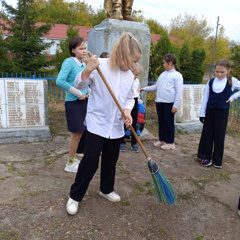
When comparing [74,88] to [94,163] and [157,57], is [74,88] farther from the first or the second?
[157,57]

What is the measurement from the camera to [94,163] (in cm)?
210

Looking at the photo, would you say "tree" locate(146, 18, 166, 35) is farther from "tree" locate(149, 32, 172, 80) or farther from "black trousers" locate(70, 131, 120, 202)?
"black trousers" locate(70, 131, 120, 202)

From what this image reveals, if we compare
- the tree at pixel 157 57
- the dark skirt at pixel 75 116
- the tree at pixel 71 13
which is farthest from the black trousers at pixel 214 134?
the tree at pixel 71 13

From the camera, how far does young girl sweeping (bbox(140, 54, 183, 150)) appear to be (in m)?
3.98

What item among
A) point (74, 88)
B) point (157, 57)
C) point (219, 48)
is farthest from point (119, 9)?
point (219, 48)

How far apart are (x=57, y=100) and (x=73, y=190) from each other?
20.9 ft

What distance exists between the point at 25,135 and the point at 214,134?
10.2 ft

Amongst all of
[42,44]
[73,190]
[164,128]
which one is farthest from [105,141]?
[42,44]

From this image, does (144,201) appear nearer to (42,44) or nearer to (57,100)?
(57,100)

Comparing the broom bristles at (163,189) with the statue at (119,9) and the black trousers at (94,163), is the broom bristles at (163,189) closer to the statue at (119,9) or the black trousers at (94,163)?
the black trousers at (94,163)

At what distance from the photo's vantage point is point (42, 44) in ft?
37.1

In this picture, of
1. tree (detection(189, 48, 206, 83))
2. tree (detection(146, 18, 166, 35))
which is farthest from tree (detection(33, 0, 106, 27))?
tree (detection(189, 48, 206, 83))

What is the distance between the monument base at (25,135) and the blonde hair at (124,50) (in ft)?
8.70

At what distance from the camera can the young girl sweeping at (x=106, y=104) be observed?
1.94 m
